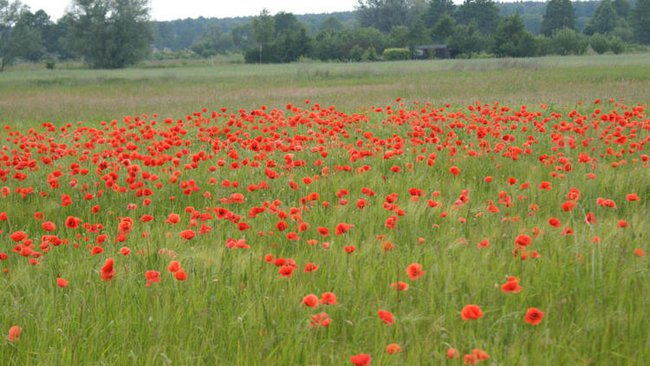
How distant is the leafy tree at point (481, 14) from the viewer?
307 ft

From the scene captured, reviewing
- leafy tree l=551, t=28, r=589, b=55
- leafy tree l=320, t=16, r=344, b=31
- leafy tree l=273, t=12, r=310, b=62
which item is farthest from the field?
leafy tree l=320, t=16, r=344, b=31

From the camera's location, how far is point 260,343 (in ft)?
7.79

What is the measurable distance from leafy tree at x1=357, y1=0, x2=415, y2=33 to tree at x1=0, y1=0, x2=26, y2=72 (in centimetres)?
5322

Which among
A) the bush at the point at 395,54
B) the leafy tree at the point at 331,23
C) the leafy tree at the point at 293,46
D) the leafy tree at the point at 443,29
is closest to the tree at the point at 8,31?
the leafy tree at the point at 293,46

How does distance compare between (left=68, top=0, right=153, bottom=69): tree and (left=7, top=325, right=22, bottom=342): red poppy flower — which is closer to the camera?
(left=7, top=325, right=22, bottom=342): red poppy flower

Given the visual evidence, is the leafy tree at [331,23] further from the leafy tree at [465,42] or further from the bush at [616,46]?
the bush at [616,46]

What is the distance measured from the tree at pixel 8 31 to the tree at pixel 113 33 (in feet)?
35.0

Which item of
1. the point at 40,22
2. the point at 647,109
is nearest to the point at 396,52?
the point at 647,109

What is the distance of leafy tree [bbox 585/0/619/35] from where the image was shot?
94.6 m

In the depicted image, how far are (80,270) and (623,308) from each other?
2347 millimetres

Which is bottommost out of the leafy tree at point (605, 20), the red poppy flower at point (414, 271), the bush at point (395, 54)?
the red poppy flower at point (414, 271)

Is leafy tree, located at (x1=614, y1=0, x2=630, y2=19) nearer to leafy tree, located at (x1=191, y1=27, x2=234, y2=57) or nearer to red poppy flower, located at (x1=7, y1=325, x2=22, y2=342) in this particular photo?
leafy tree, located at (x1=191, y1=27, x2=234, y2=57)

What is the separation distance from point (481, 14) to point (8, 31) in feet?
197

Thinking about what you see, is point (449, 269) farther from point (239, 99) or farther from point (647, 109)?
point (239, 99)
